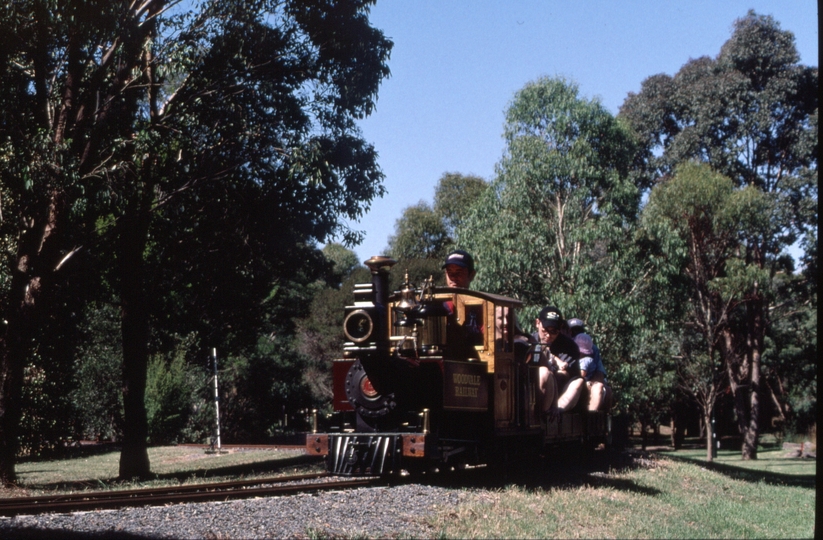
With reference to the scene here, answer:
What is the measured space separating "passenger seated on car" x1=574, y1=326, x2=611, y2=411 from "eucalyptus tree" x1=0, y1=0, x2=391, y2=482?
19.8 feet

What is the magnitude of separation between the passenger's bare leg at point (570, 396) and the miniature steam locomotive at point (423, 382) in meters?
1.28

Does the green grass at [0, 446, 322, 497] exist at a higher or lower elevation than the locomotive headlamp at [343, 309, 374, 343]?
lower

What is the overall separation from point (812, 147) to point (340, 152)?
2349cm

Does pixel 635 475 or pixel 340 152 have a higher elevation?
pixel 340 152

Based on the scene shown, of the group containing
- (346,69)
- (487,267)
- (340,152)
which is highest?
(346,69)

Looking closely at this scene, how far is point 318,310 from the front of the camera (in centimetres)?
5366

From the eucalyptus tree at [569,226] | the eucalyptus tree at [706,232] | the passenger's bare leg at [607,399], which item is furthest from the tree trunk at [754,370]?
the passenger's bare leg at [607,399]

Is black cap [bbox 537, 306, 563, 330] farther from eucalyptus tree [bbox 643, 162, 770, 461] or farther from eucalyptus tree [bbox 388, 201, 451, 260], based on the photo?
eucalyptus tree [bbox 388, 201, 451, 260]

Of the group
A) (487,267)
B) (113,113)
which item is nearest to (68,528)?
(113,113)

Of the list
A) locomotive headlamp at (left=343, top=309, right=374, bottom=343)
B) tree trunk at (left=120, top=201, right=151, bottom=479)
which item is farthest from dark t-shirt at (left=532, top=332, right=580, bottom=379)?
tree trunk at (left=120, top=201, right=151, bottom=479)

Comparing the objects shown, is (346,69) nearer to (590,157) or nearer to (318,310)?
(590,157)

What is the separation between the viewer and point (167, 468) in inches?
888

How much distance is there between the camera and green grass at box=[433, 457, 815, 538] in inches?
360

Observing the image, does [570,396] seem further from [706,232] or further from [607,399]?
[706,232]
